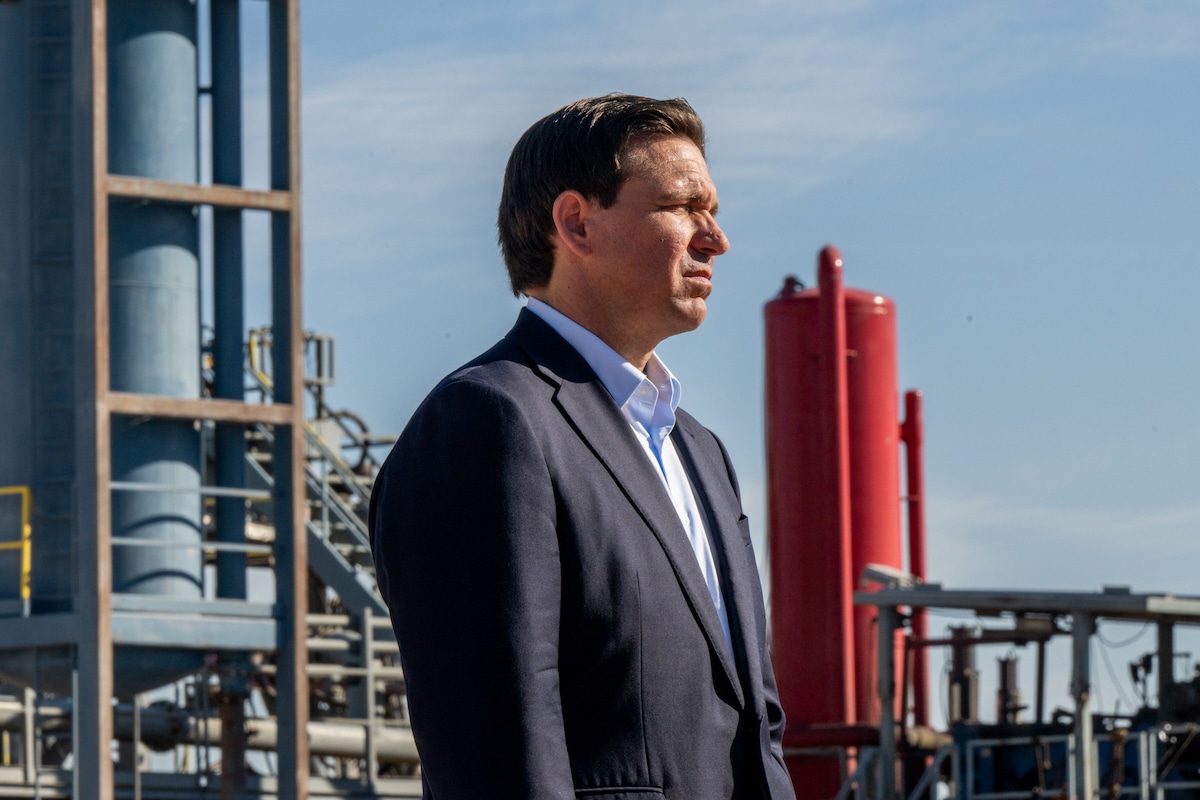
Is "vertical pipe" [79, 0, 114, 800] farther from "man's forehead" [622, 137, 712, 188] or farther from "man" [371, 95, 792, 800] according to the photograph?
"man's forehead" [622, 137, 712, 188]

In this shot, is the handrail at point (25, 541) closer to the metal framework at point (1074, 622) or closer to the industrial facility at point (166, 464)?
the industrial facility at point (166, 464)

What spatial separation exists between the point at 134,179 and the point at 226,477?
2.49 meters

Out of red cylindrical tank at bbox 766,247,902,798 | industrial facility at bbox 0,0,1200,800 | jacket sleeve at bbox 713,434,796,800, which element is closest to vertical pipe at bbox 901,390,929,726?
red cylindrical tank at bbox 766,247,902,798

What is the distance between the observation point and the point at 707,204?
3176 mm

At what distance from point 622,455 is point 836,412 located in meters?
18.8

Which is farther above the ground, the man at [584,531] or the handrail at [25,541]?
the handrail at [25,541]

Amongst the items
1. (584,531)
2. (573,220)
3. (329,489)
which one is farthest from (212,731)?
(584,531)

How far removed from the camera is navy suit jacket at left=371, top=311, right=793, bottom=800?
9.14ft

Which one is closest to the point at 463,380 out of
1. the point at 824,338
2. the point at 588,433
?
the point at 588,433

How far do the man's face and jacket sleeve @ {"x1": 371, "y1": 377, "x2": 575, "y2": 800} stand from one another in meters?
0.32

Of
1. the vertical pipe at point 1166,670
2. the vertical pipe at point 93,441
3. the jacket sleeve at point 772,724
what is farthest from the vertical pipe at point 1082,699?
the jacket sleeve at point 772,724

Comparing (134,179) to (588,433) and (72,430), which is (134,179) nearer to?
(72,430)

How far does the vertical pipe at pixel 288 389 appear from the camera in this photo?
16.4 m

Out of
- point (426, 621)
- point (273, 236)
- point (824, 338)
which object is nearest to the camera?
point (426, 621)
